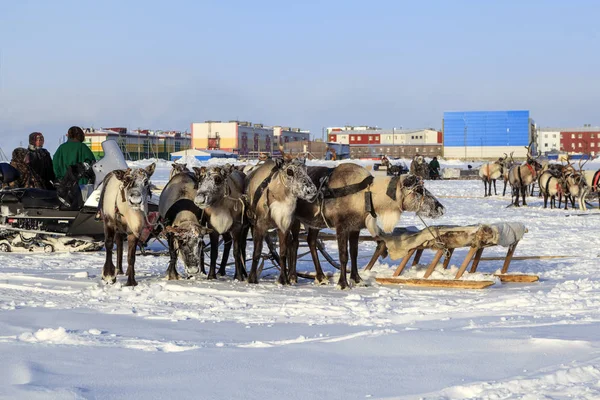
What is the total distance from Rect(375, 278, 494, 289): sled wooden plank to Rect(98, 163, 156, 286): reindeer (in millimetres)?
3006

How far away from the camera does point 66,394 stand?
5.07 meters

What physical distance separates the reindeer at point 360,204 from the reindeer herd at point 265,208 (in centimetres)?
1

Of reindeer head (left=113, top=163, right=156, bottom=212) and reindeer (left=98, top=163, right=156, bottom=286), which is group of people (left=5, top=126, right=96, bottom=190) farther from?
reindeer head (left=113, top=163, right=156, bottom=212)

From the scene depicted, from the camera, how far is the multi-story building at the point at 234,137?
131875mm

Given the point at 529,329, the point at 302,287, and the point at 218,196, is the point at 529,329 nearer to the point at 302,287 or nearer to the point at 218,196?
the point at 302,287

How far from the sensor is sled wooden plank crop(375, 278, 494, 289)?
1066 centimetres

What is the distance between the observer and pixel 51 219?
14.8 meters

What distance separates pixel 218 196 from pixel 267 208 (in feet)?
2.07

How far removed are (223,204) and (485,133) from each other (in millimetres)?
116985

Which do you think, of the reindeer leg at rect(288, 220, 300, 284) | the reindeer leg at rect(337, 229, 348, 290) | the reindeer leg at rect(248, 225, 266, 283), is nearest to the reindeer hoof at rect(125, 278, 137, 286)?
the reindeer leg at rect(248, 225, 266, 283)

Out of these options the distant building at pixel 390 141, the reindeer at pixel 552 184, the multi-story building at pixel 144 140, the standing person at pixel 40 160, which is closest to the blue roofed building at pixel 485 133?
Answer: the distant building at pixel 390 141

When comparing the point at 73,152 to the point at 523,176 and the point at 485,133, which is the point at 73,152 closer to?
the point at 523,176

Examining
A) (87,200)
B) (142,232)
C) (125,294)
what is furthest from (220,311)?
(87,200)

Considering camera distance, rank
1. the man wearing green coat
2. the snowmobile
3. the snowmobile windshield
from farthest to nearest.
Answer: the snowmobile < the man wearing green coat < the snowmobile windshield
